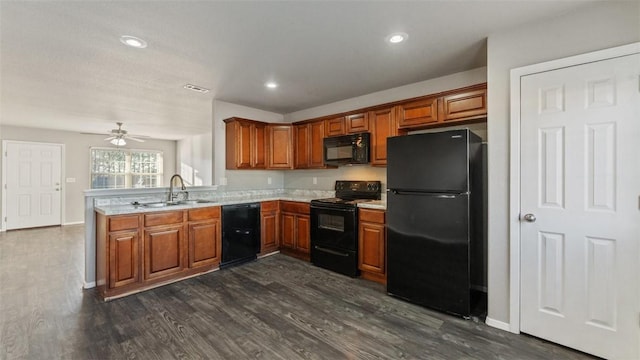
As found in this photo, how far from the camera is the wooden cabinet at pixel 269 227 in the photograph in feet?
13.6

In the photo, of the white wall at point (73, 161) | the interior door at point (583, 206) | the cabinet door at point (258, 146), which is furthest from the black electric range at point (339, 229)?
the white wall at point (73, 161)

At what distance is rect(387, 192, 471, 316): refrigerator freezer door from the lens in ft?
7.74

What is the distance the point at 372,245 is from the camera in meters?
3.21

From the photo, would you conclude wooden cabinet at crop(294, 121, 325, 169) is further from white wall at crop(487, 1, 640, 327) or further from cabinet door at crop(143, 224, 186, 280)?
white wall at crop(487, 1, 640, 327)

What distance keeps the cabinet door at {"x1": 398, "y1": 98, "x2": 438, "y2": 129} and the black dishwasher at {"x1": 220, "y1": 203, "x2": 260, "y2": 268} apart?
2383 mm

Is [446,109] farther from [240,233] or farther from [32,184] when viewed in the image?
[32,184]

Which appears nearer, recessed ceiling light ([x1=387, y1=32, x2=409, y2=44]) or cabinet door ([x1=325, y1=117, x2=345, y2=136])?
recessed ceiling light ([x1=387, y1=32, x2=409, y2=44])

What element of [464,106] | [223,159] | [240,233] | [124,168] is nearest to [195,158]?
[124,168]

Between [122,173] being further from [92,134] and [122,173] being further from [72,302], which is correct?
[72,302]

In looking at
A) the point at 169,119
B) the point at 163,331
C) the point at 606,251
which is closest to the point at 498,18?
the point at 606,251

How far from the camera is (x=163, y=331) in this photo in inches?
86.5

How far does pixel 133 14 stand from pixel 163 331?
2.44m

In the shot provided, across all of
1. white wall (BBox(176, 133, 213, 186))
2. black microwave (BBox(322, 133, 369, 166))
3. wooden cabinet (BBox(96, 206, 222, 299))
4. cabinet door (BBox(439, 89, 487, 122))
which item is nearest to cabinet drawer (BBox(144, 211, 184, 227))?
wooden cabinet (BBox(96, 206, 222, 299))

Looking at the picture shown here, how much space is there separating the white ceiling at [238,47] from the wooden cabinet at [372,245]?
1.70 metres
